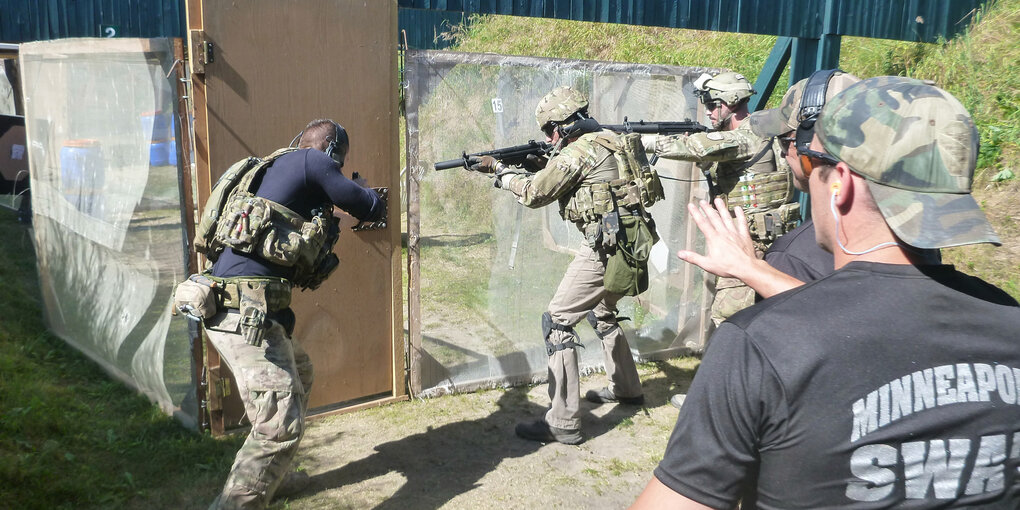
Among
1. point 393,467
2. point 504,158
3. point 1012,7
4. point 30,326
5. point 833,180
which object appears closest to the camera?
point 833,180

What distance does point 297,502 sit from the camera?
374 centimetres

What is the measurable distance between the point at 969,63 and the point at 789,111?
5981 millimetres

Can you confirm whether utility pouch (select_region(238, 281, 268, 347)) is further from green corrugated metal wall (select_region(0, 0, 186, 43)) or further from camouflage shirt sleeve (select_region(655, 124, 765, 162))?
green corrugated metal wall (select_region(0, 0, 186, 43))

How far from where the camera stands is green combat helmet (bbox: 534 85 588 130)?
450 centimetres

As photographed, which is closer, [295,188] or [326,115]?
[295,188]

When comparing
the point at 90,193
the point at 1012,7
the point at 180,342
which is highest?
the point at 1012,7

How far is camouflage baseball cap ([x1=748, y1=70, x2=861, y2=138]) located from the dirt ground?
215 cm

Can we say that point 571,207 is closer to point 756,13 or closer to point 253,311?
point 253,311

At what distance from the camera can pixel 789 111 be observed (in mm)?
2723

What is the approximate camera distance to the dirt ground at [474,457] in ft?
12.7

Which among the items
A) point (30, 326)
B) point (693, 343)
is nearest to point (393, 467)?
point (693, 343)

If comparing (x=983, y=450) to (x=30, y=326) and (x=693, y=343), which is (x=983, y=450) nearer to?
(x=693, y=343)

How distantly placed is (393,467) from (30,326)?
12.3 feet

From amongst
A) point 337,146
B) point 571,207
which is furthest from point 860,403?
point 571,207
